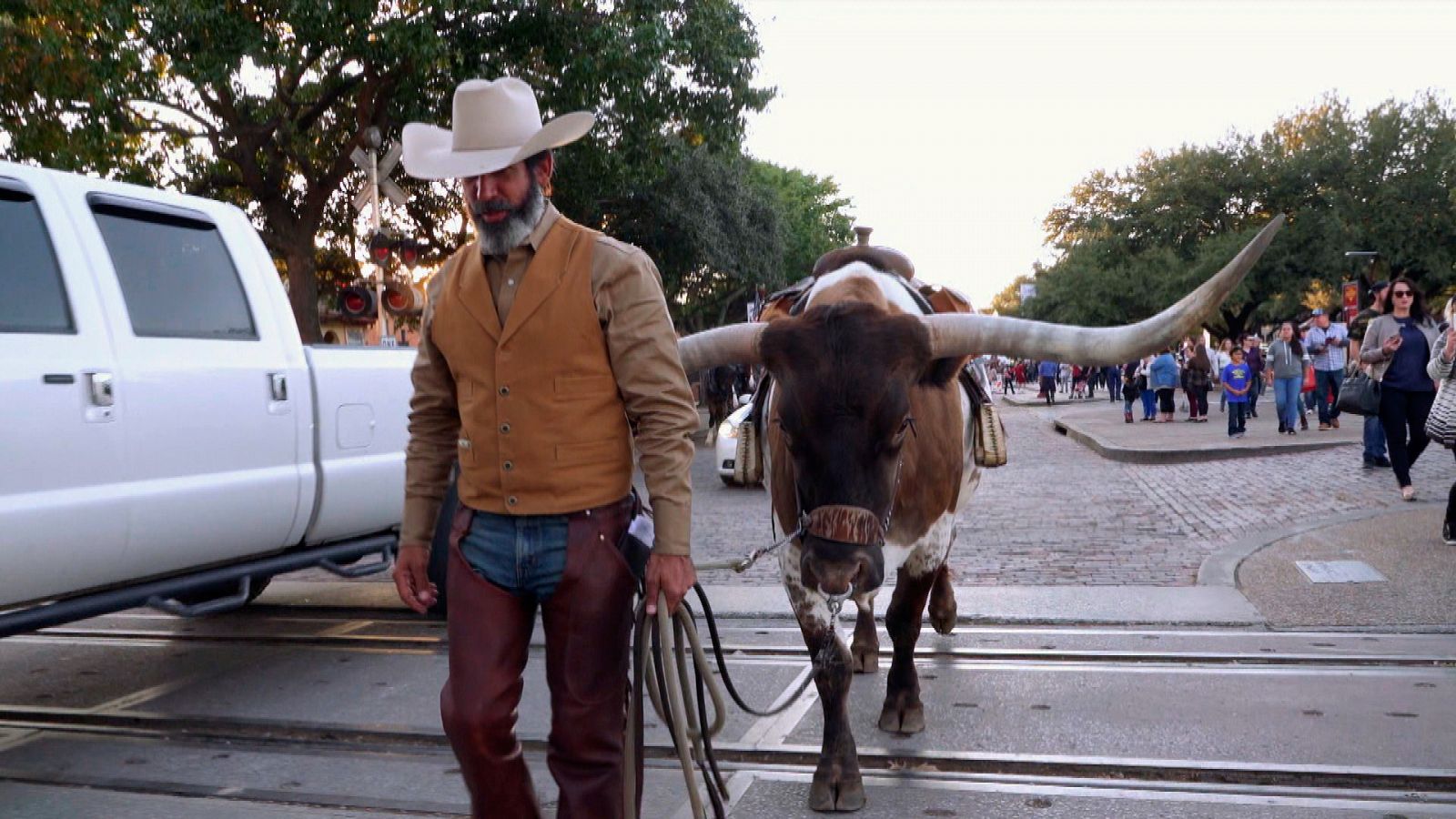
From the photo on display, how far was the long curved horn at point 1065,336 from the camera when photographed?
Answer: 3.89m

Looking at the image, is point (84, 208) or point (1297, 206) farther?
point (1297, 206)

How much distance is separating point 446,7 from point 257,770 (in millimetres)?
12823

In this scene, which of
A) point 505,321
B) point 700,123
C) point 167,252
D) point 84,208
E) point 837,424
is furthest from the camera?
point 700,123

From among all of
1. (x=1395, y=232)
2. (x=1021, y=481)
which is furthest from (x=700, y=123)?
(x=1395, y=232)

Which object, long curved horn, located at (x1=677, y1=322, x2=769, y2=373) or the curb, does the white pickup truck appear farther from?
the curb

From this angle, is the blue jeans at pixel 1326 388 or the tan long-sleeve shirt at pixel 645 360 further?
the blue jeans at pixel 1326 388

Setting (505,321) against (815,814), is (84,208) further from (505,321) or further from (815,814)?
(815,814)

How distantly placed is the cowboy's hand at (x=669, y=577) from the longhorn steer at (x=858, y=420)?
0.95m

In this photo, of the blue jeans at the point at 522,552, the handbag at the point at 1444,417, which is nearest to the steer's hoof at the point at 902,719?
the blue jeans at the point at 522,552

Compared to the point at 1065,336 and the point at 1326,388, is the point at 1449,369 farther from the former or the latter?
the point at 1326,388

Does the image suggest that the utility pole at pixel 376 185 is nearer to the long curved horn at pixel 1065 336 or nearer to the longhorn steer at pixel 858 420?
the longhorn steer at pixel 858 420

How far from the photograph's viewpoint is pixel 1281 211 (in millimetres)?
36688

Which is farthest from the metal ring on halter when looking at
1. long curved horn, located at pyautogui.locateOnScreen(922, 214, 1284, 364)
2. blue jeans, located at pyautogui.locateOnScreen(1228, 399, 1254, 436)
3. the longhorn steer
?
blue jeans, located at pyautogui.locateOnScreen(1228, 399, 1254, 436)

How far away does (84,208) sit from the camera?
5.30 metres
